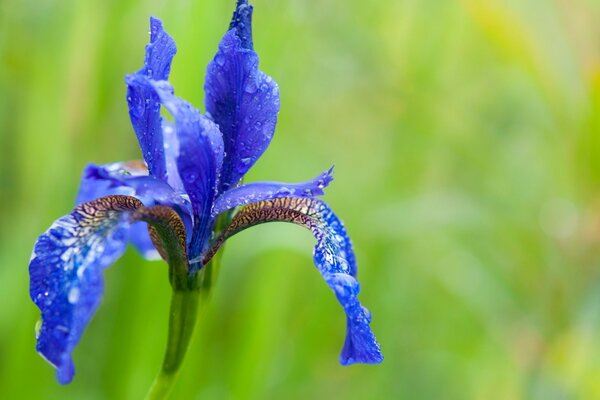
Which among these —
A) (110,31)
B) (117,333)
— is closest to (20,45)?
(110,31)

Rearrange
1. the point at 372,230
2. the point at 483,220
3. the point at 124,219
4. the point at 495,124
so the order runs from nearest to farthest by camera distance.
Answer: the point at 124,219 → the point at 483,220 → the point at 372,230 → the point at 495,124

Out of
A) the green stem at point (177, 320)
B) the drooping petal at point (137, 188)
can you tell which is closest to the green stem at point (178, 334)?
the green stem at point (177, 320)

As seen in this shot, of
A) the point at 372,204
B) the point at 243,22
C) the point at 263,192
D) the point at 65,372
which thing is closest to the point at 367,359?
the point at 263,192

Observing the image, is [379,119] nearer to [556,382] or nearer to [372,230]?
[372,230]

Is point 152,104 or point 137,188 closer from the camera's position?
point 137,188

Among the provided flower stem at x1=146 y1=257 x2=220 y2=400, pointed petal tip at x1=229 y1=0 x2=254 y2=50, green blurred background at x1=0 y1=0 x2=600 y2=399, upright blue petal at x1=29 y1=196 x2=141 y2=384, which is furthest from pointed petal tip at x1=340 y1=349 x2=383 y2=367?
green blurred background at x1=0 y1=0 x2=600 y2=399

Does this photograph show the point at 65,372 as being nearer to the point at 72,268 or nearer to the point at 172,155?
the point at 72,268

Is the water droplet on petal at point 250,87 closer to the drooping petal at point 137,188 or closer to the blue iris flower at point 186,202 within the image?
the blue iris flower at point 186,202
